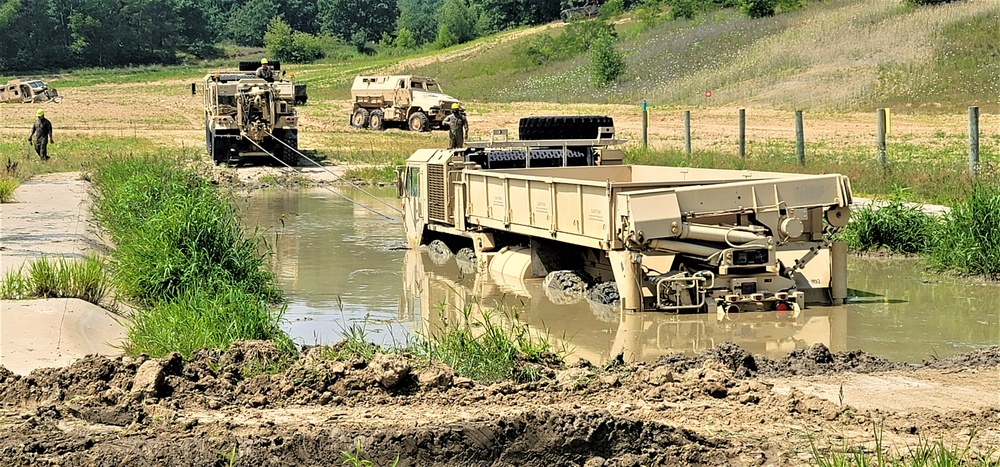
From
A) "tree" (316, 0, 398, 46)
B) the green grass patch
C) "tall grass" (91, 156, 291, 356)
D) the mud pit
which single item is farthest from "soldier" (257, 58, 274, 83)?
"tree" (316, 0, 398, 46)

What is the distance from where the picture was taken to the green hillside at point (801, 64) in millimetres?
44531

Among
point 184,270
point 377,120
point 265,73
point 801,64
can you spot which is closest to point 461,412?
point 184,270

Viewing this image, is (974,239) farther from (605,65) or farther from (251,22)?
(251,22)

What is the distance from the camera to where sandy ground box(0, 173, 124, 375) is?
934 centimetres

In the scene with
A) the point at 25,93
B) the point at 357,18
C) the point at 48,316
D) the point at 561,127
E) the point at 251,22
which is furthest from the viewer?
the point at 357,18

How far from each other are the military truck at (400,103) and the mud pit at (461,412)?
1329 inches

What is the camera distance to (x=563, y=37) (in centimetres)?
7338

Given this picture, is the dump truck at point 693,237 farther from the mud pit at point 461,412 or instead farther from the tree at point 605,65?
the tree at point 605,65

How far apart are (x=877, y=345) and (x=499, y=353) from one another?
377cm

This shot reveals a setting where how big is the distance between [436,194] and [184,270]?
4876 mm

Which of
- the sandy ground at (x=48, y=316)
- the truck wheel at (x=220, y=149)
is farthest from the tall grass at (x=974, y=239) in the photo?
the truck wheel at (x=220, y=149)

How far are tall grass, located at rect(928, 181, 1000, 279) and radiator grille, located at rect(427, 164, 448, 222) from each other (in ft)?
19.4

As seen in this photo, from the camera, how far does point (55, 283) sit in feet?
37.3

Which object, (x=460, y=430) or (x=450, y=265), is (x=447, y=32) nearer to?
(x=450, y=265)
